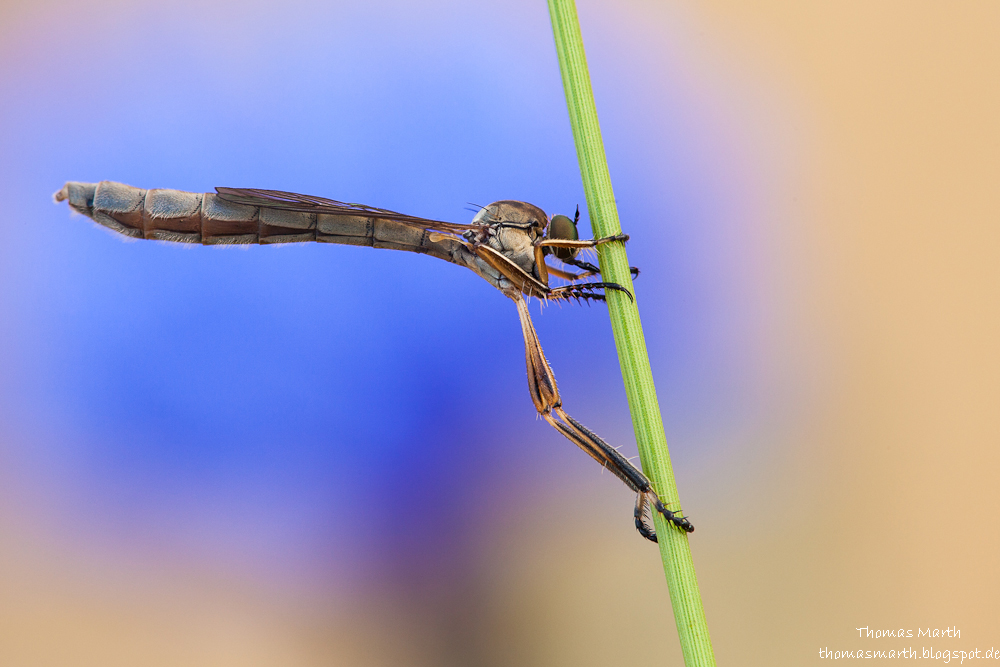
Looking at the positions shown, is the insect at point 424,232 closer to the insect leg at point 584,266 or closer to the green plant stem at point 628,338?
the insect leg at point 584,266

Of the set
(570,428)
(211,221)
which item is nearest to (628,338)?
(570,428)

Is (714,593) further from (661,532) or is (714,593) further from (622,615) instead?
(661,532)

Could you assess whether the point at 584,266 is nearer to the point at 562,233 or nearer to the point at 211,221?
the point at 562,233

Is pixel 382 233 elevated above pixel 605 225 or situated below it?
above

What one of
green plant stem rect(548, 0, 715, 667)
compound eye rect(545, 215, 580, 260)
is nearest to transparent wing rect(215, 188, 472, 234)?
compound eye rect(545, 215, 580, 260)

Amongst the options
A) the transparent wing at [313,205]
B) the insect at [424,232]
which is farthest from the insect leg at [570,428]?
the transparent wing at [313,205]

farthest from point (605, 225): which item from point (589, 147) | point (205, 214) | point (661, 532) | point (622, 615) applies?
point (622, 615)

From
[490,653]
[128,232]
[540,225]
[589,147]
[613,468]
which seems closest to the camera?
[589,147]
